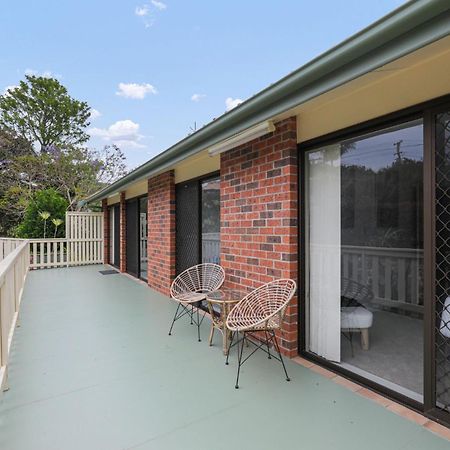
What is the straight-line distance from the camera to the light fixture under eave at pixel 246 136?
292cm

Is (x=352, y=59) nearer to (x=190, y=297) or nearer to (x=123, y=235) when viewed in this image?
(x=190, y=297)

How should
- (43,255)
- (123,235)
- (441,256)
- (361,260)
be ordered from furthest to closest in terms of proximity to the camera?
(43,255), (123,235), (361,260), (441,256)

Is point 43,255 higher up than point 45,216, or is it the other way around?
point 45,216

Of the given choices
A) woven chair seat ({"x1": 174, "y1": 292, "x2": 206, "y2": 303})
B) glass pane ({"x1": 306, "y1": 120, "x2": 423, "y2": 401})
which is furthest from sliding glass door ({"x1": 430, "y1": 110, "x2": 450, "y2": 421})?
woven chair seat ({"x1": 174, "y1": 292, "x2": 206, "y2": 303})

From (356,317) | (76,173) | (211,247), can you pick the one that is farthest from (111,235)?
(356,317)

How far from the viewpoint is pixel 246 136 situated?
3.23 metres

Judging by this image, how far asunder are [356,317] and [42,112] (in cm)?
2149

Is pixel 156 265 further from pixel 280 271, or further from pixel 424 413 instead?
pixel 424 413

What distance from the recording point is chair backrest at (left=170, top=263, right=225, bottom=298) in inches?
168

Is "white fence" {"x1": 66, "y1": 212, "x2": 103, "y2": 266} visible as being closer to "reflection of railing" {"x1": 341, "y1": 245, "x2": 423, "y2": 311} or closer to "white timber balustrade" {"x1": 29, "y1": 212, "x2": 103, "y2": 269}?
"white timber balustrade" {"x1": 29, "y1": 212, "x2": 103, "y2": 269}

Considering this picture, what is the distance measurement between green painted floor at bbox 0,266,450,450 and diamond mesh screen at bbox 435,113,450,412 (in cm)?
41

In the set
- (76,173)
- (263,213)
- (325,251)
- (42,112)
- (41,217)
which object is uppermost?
(42,112)

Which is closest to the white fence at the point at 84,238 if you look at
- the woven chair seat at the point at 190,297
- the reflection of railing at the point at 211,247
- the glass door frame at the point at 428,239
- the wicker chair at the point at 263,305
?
the reflection of railing at the point at 211,247

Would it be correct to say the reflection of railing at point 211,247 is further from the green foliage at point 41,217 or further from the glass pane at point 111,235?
the green foliage at point 41,217
